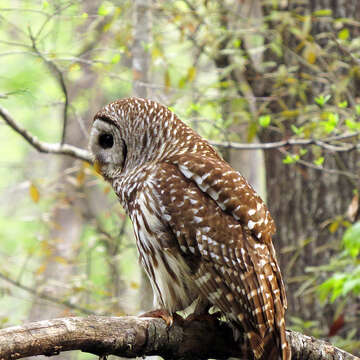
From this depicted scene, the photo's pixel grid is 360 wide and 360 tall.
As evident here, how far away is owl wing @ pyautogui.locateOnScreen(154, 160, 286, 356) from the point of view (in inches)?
Result: 113

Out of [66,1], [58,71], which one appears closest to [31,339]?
[58,71]

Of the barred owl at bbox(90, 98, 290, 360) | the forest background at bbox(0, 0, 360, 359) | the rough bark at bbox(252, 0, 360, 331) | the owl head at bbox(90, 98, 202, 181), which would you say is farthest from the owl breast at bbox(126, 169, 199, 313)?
the rough bark at bbox(252, 0, 360, 331)

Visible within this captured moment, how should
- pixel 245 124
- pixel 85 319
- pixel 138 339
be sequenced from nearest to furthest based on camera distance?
pixel 85 319 < pixel 138 339 < pixel 245 124

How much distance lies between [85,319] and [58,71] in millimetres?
2113

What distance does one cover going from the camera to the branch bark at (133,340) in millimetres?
2166

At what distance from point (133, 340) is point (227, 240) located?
0.70 m

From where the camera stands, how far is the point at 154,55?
16.8ft

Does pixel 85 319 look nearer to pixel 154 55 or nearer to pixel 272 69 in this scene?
pixel 154 55

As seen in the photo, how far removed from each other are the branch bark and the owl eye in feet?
3.63

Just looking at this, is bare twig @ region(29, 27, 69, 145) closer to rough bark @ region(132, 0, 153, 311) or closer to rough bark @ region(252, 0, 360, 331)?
rough bark @ region(132, 0, 153, 311)

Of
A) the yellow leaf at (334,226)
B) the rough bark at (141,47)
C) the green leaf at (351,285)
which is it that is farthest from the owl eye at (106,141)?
the yellow leaf at (334,226)

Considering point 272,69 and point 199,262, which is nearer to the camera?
point 199,262

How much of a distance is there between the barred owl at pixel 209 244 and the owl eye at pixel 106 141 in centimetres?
35

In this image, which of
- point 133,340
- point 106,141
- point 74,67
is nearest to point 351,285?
point 133,340
